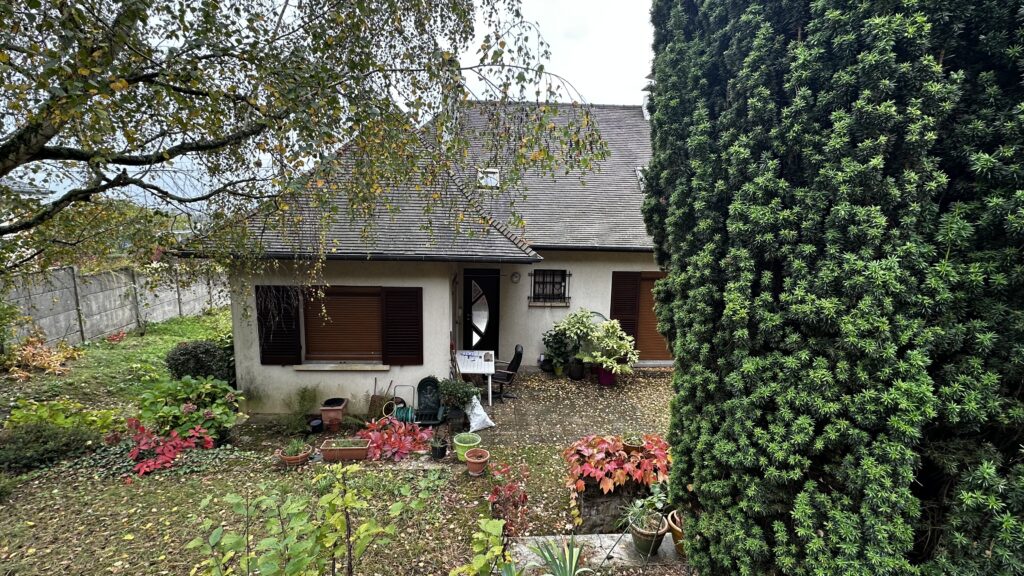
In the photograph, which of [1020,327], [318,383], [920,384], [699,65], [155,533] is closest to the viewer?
[1020,327]

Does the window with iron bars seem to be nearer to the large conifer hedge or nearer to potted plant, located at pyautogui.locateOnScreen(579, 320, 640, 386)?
potted plant, located at pyautogui.locateOnScreen(579, 320, 640, 386)

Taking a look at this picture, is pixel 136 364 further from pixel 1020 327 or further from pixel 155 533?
pixel 1020 327

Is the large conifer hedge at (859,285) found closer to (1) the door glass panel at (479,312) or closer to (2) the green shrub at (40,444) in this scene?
(1) the door glass panel at (479,312)

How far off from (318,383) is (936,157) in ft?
26.7

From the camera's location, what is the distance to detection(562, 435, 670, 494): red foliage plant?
397 centimetres

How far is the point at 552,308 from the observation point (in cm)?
1005

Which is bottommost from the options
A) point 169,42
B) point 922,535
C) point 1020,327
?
point 922,535

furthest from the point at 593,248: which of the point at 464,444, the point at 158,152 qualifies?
the point at 158,152

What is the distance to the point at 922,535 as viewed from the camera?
1.94 metres

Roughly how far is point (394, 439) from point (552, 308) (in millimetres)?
5473

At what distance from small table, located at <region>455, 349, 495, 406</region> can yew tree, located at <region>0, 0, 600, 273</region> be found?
4.23 meters

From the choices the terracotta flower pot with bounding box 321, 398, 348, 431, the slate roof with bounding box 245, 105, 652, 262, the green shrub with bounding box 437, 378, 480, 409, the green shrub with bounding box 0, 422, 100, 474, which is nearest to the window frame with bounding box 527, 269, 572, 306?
the slate roof with bounding box 245, 105, 652, 262

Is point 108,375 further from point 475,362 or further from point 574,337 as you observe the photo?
point 574,337

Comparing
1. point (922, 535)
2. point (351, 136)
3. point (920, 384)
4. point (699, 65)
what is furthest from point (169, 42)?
point (922, 535)
